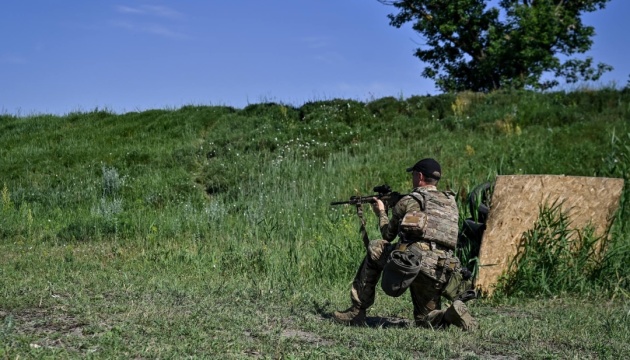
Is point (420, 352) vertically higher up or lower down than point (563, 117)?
lower down

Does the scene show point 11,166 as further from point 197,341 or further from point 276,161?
point 197,341

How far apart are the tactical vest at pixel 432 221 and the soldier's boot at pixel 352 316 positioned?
952 mm

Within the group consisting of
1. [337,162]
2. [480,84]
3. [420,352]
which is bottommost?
[420,352]

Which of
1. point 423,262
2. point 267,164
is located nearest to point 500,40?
point 267,164

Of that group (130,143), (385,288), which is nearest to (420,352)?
(385,288)

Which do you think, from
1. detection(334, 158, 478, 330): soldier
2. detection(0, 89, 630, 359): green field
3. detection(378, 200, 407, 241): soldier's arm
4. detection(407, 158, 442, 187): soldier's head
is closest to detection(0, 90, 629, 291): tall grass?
detection(0, 89, 630, 359): green field

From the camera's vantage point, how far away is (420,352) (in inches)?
283

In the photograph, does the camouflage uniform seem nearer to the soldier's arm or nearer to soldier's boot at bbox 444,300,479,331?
the soldier's arm

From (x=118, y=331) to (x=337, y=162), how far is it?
42.4ft

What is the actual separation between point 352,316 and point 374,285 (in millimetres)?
374

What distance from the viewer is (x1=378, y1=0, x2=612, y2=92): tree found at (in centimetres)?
3281

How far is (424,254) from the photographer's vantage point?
827cm

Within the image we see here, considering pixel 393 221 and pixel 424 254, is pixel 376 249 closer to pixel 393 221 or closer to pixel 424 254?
pixel 393 221

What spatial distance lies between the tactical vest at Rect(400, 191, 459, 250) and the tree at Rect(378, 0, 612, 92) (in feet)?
78.0
